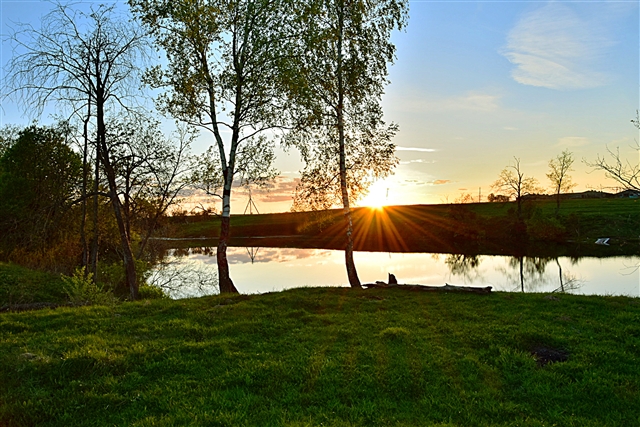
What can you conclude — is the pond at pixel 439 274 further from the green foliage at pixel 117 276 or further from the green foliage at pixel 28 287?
the green foliage at pixel 28 287

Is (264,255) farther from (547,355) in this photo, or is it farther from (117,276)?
(547,355)

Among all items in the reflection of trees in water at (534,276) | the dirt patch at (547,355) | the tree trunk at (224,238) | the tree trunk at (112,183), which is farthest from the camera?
the reflection of trees in water at (534,276)

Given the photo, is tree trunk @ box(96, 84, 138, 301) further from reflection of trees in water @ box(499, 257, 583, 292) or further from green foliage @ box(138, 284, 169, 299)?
reflection of trees in water @ box(499, 257, 583, 292)

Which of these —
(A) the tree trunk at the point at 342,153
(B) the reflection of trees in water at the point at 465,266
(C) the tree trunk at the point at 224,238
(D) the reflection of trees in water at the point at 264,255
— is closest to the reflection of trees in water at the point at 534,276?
(B) the reflection of trees in water at the point at 465,266

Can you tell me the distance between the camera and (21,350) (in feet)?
29.3

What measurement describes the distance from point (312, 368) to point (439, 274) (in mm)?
29909

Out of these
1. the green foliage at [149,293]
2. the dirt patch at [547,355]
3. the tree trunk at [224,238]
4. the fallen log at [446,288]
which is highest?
the tree trunk at [224,238]

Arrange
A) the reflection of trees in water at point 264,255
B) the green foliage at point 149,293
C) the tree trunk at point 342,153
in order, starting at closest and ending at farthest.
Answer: the tree trunk at point 342,153, the green foliage at point 149,293, the reflection of trees in water at point 264,255

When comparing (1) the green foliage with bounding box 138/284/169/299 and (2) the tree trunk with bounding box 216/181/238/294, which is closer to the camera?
(2) the tree trunk with bounding box 216/181/238/294

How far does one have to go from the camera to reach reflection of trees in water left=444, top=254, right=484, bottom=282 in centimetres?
3500

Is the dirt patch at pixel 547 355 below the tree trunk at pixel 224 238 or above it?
below

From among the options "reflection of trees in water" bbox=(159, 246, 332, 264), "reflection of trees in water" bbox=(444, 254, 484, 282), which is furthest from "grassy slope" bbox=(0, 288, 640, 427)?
"reflection of trees in water" bbox=(159, 246, 332, 264)

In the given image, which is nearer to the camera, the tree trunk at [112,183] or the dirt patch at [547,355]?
the dirt patch at [547,355]

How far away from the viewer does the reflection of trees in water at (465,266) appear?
35000 mm
